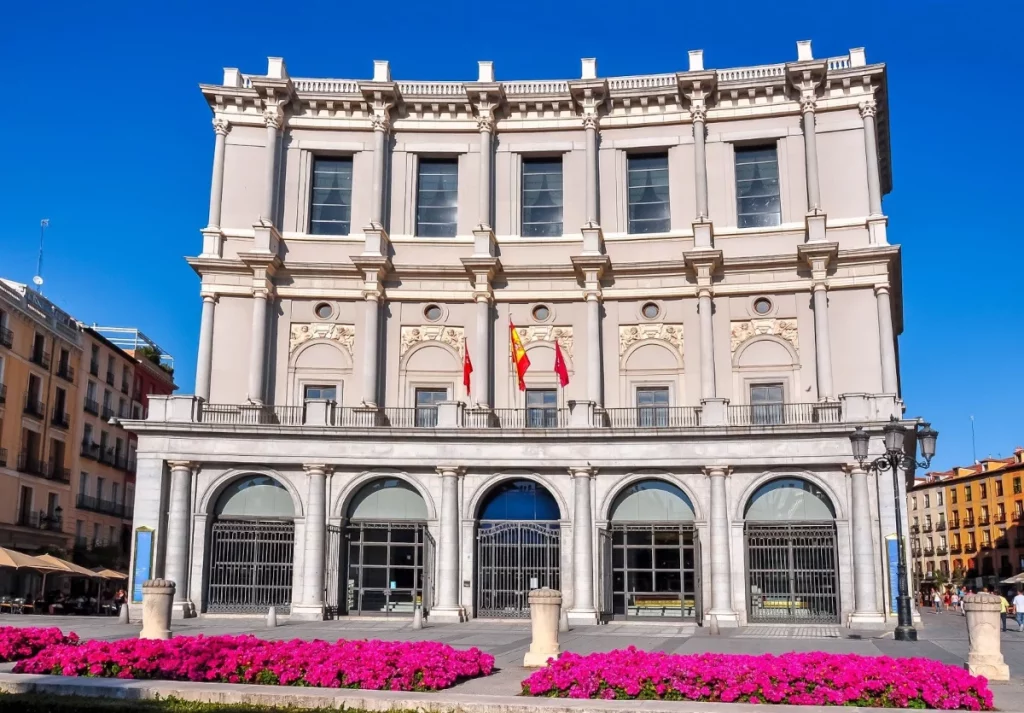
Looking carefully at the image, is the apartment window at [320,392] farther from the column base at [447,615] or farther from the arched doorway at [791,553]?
the arched doorway at [791,553]

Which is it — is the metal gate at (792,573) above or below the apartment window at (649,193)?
below

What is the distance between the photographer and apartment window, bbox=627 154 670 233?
38.7 metres

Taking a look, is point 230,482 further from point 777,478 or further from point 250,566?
point 777,478

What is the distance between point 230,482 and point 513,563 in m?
9.64

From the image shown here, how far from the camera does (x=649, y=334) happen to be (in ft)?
123

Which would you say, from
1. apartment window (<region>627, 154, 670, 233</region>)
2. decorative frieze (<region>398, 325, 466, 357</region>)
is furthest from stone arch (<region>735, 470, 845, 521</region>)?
decorative frieze (<region>398, 325, 466, 357</region>)

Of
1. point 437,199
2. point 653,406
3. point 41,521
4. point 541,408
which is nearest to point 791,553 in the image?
point 653,406

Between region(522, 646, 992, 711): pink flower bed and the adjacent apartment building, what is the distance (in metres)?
39.3

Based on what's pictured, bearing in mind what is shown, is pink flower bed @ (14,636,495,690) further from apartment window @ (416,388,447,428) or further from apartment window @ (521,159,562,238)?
apartment window @ (521,159,562,238)

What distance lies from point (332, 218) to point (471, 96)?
7018 millimetres

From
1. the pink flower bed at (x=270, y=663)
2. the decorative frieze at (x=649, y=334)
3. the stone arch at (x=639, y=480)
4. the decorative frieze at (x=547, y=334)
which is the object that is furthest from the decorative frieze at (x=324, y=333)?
the pink flower bed at (x=270, y=663)

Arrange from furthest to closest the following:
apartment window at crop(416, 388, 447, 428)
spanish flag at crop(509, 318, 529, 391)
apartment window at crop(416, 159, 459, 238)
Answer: apartment window at crop(416, 159, 459, 238), apartment window at crop(416, 388, 447, 428), spanish flag at crop(509, 318, 529, 391)

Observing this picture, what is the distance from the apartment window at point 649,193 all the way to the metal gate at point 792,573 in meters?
12.2

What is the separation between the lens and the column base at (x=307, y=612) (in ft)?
105
